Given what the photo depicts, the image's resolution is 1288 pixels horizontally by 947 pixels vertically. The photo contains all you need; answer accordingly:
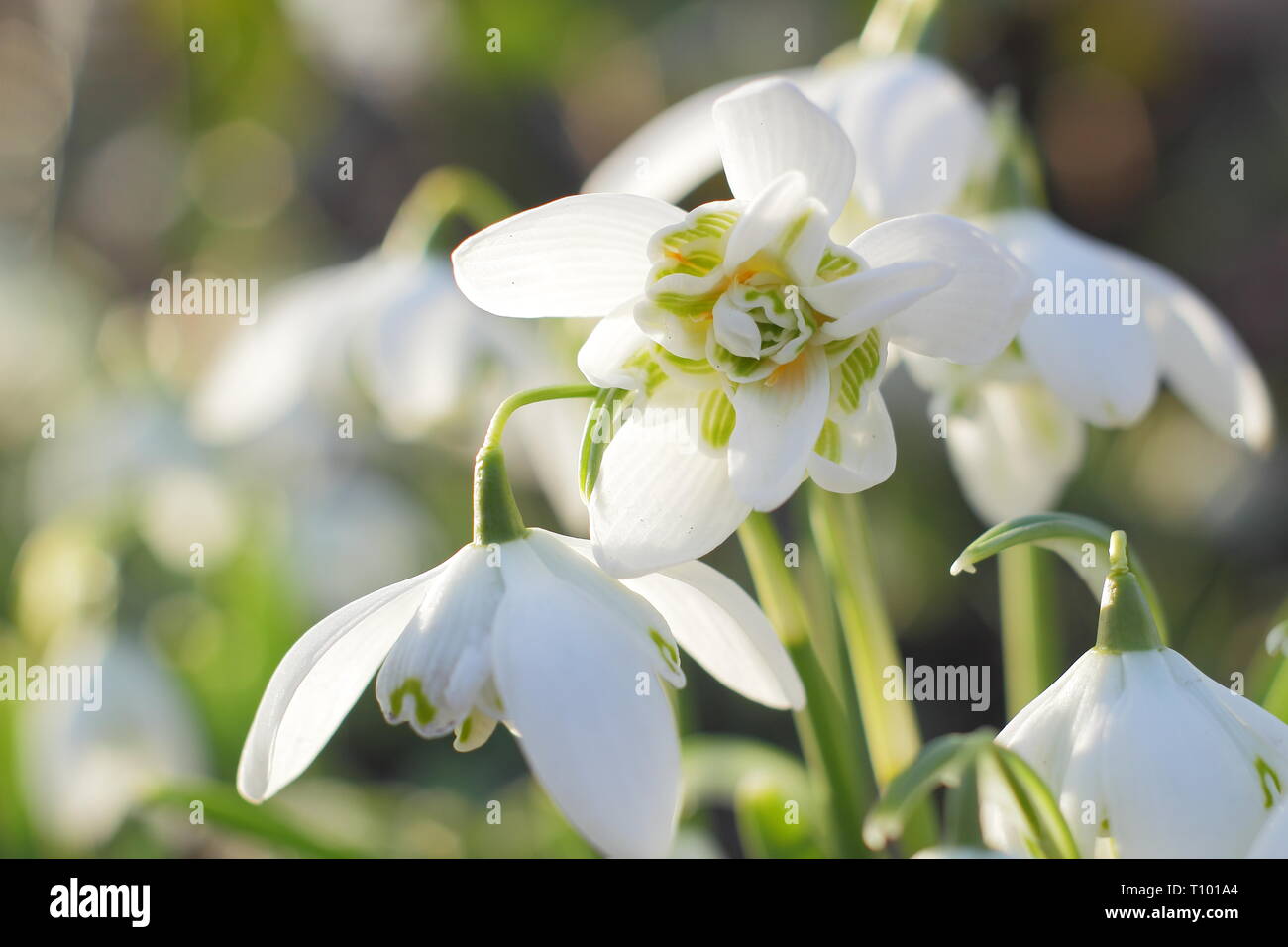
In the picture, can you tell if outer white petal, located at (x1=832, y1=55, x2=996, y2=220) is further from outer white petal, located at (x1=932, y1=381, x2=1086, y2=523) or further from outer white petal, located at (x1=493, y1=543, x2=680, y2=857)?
outer white petal, located at (x1=493, y1=543, x2=680, y2=857)

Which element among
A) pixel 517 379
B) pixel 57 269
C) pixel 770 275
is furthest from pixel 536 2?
pixel 770 275

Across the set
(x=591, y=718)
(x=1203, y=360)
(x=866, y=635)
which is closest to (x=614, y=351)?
(x=591, y=718)

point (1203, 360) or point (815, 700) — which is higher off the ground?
point (1203, 360)

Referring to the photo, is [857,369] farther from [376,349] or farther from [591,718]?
[376,349]

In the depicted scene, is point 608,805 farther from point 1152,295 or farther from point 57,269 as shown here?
point 57,269
